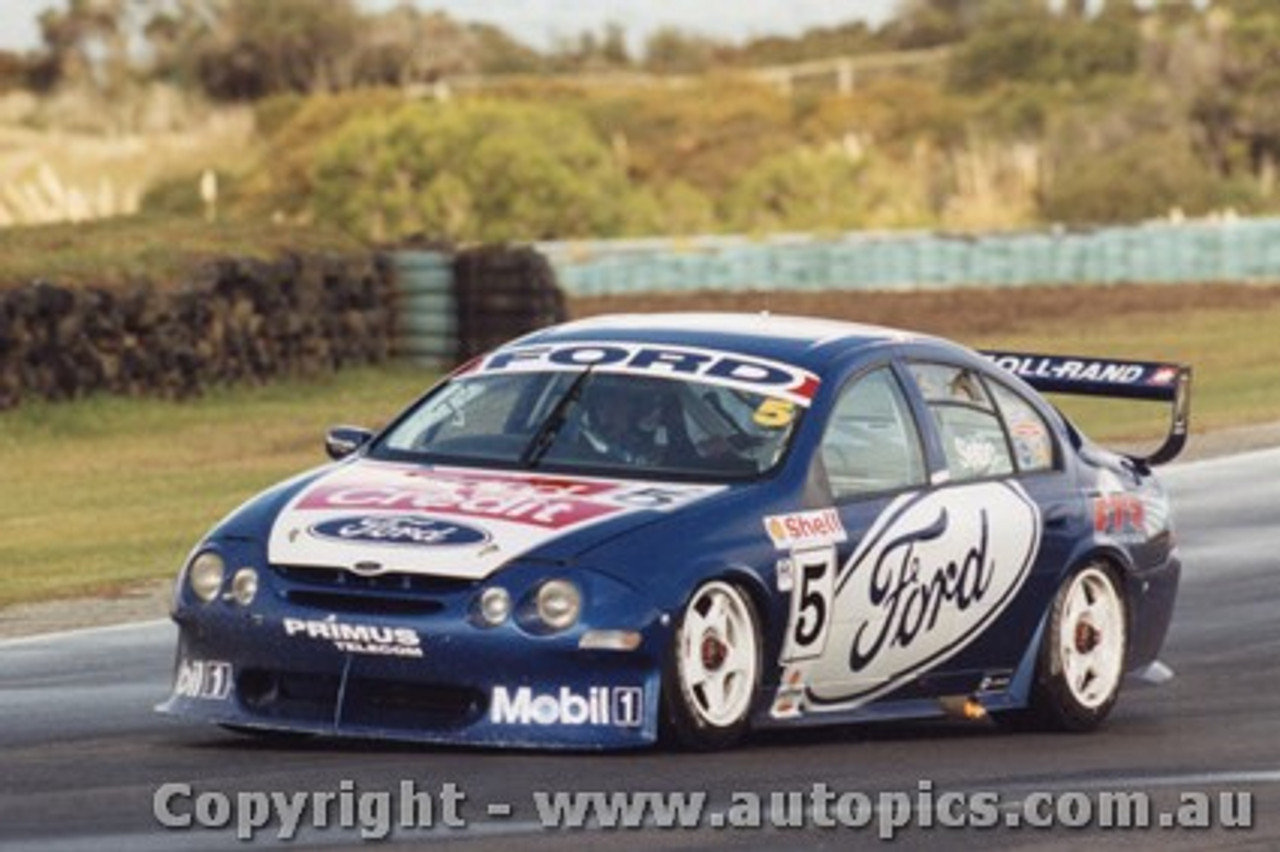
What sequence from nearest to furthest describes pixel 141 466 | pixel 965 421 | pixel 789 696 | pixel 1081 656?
pixel 789 696, pixel 965 421, pixel 1081 656, pixel 141 466

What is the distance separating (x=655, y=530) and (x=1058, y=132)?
200 feet

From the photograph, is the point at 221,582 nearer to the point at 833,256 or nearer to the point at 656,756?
the point at 656,756

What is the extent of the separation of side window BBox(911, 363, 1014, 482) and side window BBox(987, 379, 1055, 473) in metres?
0.05

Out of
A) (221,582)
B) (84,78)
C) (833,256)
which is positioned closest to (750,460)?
(221,582)

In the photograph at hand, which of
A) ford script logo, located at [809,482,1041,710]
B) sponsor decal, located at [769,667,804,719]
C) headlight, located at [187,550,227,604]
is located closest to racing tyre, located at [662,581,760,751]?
sponsor decal, located at [769,667,804,719]

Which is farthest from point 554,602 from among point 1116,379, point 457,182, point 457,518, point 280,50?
point 280,50

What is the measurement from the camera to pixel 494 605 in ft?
34.8

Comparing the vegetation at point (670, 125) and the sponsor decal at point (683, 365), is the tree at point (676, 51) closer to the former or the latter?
the vegetation at point (670, 125)

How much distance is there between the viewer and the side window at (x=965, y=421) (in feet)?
40.2

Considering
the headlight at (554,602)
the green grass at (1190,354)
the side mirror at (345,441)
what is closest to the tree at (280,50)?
the green grass at (1190,354)

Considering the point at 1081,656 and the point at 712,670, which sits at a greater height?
the point at 712,670

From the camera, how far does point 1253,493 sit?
70.0 ft

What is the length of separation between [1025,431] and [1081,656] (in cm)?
76

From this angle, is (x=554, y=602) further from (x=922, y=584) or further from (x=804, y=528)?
(x=922, y=584)
